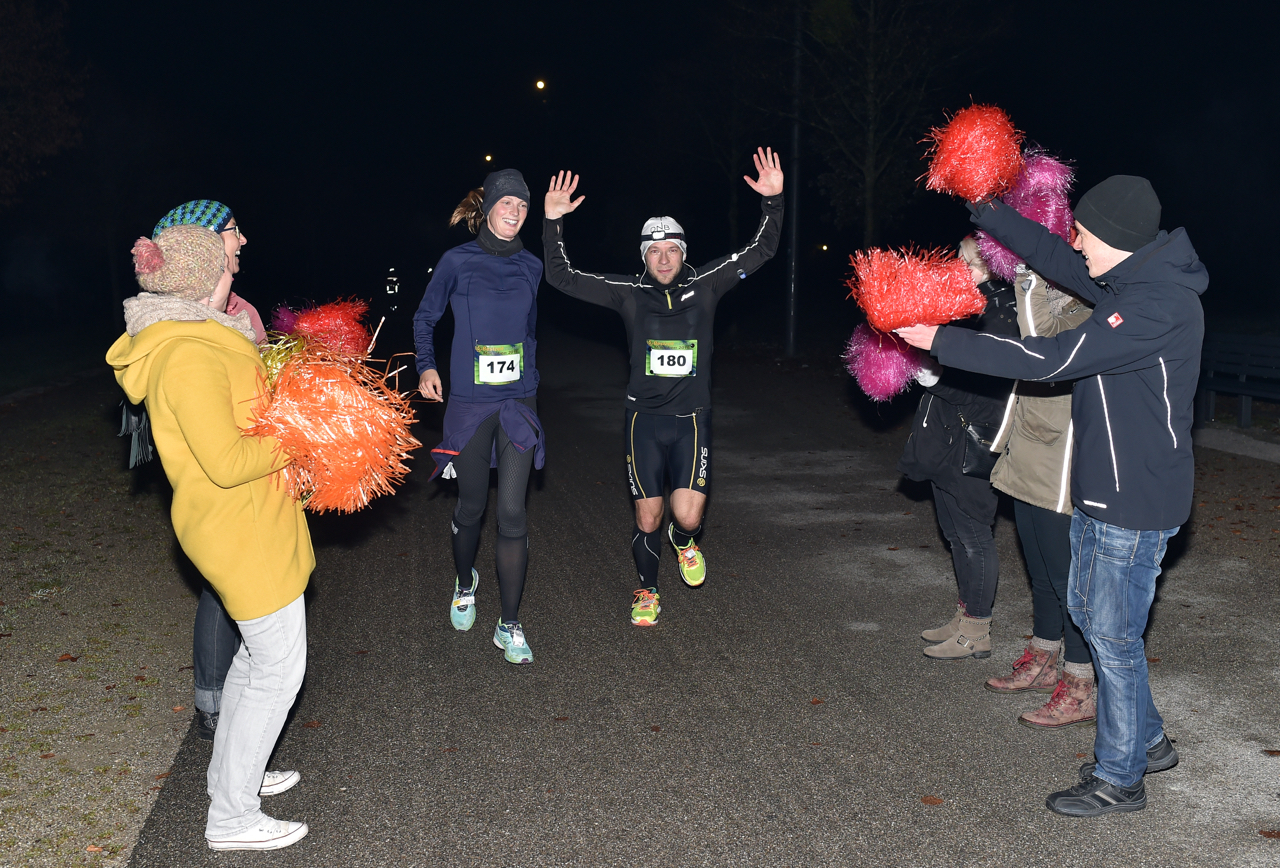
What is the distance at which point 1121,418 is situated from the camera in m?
3.61

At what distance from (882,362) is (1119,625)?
6.66 feet

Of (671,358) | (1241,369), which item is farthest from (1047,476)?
(1241,369)

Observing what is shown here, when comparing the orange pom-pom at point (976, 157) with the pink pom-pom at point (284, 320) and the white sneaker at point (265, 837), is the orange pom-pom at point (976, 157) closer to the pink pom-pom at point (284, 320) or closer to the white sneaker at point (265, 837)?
Answer: the pink pom-pom at point (284, 320)

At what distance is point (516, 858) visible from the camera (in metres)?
3.48

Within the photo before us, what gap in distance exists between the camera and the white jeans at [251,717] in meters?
3.49

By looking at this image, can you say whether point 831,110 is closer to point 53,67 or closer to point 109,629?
point 53,67

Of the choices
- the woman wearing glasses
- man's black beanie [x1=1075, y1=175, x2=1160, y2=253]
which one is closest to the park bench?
man's black beanie [x1=1075, y1=175, x2=1160, y2=253]

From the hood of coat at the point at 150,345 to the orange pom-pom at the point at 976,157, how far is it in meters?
2.85

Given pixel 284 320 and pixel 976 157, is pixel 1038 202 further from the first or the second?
pixel 284 320

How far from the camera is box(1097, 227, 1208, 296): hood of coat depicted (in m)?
3.51

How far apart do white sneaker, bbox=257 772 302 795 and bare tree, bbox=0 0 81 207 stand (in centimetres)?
2138

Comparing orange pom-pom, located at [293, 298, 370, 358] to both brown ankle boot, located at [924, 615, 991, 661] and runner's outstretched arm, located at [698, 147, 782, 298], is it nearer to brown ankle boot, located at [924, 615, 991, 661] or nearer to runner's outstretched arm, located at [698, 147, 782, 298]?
runner's outstretched arm, located at [698, 147, 782, 298]

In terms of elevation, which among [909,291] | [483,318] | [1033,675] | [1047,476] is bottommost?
[1033,675]

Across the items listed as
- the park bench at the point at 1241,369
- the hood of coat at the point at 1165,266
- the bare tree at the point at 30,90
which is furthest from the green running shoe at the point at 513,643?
the bare tree at the point at 30,90
